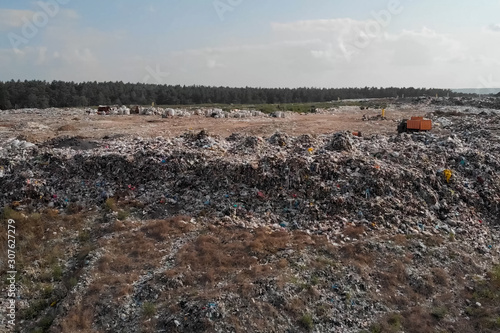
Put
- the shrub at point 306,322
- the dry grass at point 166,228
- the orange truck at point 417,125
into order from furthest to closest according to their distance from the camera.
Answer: the orange truck at point 417,125 → the dry grass at point 166,228 → the shrub at point 306,322

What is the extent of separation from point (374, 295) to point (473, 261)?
3176 millimetres

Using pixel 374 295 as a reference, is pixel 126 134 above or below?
above

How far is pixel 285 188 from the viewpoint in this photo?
10.8m

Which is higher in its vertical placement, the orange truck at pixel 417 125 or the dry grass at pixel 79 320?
the orange truck at pixel 417 125

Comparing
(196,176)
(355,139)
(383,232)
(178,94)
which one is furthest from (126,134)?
(178,94)

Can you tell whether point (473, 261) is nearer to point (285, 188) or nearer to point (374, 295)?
point (374, 295)

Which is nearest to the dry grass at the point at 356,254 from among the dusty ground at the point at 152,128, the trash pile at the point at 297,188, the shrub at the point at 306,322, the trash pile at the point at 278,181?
the trash pile at the point at 297,188

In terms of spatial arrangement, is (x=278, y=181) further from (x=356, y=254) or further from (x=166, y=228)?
(x=166, y=228)

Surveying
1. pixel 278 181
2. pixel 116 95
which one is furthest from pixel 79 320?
pixel 116 95

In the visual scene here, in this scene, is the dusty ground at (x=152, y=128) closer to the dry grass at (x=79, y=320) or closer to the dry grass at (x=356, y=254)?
the dry grass at (x=356, y=254)

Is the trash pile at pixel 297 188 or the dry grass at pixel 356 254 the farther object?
the trash pile at pixel 297 188

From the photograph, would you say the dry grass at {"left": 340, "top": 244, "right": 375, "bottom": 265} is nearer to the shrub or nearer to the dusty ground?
the shrub

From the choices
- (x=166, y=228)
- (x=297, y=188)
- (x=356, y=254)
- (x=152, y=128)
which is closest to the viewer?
(x=356, y=254)

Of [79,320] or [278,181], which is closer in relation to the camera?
[79,320]
